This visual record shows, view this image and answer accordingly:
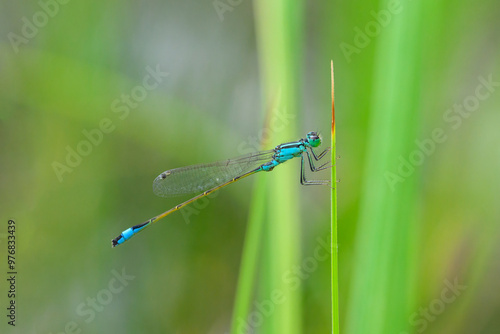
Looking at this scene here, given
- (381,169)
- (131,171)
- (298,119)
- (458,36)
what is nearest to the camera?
(381,169)

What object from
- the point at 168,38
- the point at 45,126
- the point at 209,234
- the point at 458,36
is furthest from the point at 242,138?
the point at 458,36

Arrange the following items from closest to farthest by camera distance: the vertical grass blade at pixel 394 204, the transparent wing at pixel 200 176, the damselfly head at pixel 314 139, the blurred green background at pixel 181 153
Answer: the vertical grass blade at pixel 394 204, the damselfly head at pixel 314 139, the blurred green background at pixel 181 153, the transparent wing at pixel 200 176

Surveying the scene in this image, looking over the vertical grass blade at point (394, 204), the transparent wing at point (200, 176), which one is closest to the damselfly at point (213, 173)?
the transparent wing at point (200, 176)

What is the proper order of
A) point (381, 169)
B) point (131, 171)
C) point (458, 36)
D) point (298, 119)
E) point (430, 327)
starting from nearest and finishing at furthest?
point (381, 169) < point (298, 119) < point (430, 327) < point (458, 36) < point (131, 171)

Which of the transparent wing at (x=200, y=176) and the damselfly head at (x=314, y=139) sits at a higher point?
the damselfly head at (x=314, y=139)

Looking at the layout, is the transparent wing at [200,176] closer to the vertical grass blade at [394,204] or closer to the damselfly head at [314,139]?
the damselfly head at [314,139]

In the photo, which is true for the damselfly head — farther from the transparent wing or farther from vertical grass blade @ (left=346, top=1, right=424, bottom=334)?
vertical grass blade @ (left=346, top=1, right=424, bottom=334)

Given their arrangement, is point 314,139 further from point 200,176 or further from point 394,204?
point 394,204

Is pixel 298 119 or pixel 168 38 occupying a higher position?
pixel 168 38

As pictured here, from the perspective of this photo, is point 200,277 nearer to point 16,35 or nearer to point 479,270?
point 479,270
